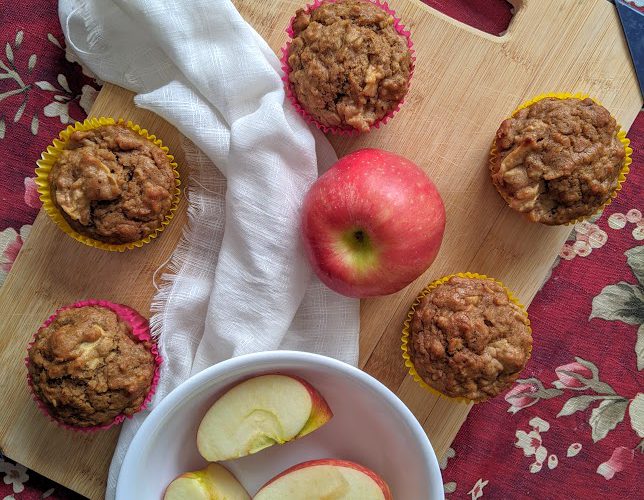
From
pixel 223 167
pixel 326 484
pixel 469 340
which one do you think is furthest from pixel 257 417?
pixel 223 167

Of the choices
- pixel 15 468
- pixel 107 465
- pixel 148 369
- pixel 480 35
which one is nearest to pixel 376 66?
pixel 480 35

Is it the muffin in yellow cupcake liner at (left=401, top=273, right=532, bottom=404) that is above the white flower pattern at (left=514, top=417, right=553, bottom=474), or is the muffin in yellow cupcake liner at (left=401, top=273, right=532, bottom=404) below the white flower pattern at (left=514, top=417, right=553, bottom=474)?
above

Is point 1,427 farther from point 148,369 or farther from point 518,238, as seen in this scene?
point 518,238

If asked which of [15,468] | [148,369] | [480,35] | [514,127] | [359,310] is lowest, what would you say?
[15,468]

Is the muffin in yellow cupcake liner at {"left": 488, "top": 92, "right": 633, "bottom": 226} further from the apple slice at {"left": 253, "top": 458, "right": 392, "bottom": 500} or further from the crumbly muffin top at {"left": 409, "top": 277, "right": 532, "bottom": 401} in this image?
the apple slice at {"left": 253, "top": 458, "right": 392, "bottom": 500}

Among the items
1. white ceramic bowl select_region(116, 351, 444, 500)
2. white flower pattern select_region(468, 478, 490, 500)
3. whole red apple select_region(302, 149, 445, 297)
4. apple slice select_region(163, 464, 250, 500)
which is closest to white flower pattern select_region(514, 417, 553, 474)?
white flower pattern select_region(468, 478, 490, 500)

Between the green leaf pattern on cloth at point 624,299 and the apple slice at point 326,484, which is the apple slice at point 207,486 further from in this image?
the green leaf pattern on cloth at point 624,299

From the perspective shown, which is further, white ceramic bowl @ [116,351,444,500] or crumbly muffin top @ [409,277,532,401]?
crumbly muffin top @ [409,277,532,401]
